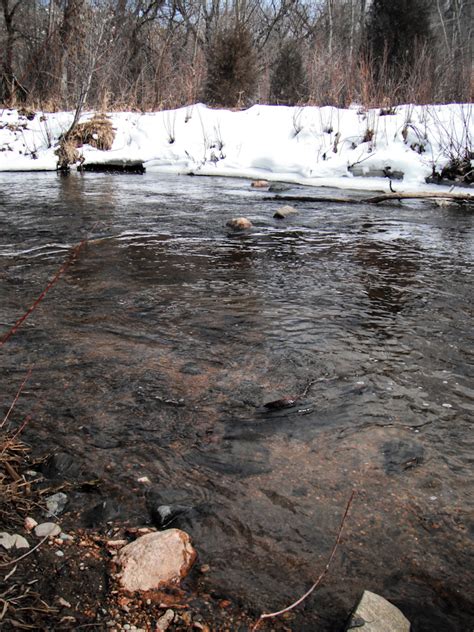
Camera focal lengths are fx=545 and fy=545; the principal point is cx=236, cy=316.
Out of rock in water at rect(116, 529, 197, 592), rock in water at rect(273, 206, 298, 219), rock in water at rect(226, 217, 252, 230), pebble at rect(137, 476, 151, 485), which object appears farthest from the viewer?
rock in water at rect(273, 206, 298, 219)

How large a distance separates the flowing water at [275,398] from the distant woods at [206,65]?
8.36 m

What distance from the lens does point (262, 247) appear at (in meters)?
5.14

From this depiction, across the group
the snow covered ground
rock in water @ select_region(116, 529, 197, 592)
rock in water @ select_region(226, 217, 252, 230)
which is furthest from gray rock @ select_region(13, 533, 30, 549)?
the snow covered ground

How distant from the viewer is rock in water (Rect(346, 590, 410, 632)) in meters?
1.23

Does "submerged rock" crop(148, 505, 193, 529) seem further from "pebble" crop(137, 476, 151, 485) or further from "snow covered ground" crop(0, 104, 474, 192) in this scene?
"snow covered ground" crop(0, 104, 474, 192)

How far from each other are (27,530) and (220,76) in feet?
49.8

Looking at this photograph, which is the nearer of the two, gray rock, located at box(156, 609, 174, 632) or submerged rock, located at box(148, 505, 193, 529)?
gray rock, located at box(156, 609, 174, 632)

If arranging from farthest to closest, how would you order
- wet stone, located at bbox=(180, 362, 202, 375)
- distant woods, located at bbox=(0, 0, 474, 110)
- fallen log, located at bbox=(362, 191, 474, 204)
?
distant woods, located at bbox=(0, 0, 474, 110) → fallen log, located at bbox=(362, 191, 474, 204) → wet stone, located at bbox=(180, 362, 202, 375)

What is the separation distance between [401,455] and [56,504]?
117 cm

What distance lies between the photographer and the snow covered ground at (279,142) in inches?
382

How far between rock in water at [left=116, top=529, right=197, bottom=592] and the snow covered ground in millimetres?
8157

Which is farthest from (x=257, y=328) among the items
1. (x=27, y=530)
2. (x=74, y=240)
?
(x=74, y=240)

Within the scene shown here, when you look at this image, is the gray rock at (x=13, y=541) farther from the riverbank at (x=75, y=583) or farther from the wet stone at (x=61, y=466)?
the wet stone at (x=61, y=466)

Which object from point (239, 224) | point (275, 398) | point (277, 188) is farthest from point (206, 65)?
point (275, 398)
